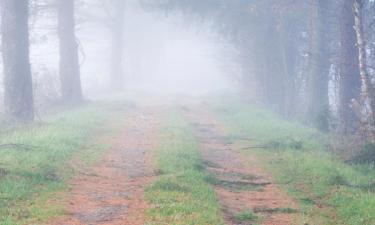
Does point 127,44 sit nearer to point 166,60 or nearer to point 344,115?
point 166,60

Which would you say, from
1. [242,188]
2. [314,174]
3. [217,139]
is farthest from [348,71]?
[242,188]

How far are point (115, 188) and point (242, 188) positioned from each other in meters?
2.53

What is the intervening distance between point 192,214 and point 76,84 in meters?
21.6

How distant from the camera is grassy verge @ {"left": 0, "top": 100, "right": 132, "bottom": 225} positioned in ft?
30.1

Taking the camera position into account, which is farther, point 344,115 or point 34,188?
point 344,115

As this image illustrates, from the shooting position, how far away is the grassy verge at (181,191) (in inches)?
352

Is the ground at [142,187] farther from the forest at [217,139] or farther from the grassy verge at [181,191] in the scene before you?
the grassy verge at [181,191]

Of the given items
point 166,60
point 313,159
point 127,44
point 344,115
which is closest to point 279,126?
point 344,115

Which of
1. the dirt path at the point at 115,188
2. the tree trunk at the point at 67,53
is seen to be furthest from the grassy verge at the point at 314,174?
the tree trunk at the point at 67,53

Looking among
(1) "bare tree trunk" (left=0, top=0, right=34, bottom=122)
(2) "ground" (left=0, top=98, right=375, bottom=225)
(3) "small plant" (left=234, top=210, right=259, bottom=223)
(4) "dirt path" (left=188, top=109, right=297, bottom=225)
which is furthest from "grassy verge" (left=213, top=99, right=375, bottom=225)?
(1) "bare tree trunk" (left=0, top=0, right=34, bottom=122)

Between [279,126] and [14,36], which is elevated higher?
[14,36]

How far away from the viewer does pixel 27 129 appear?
18.0 meters

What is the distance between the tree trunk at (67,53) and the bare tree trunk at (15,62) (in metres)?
8.98

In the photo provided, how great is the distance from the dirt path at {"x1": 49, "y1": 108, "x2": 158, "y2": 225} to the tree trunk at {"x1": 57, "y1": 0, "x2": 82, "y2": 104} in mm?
12140
